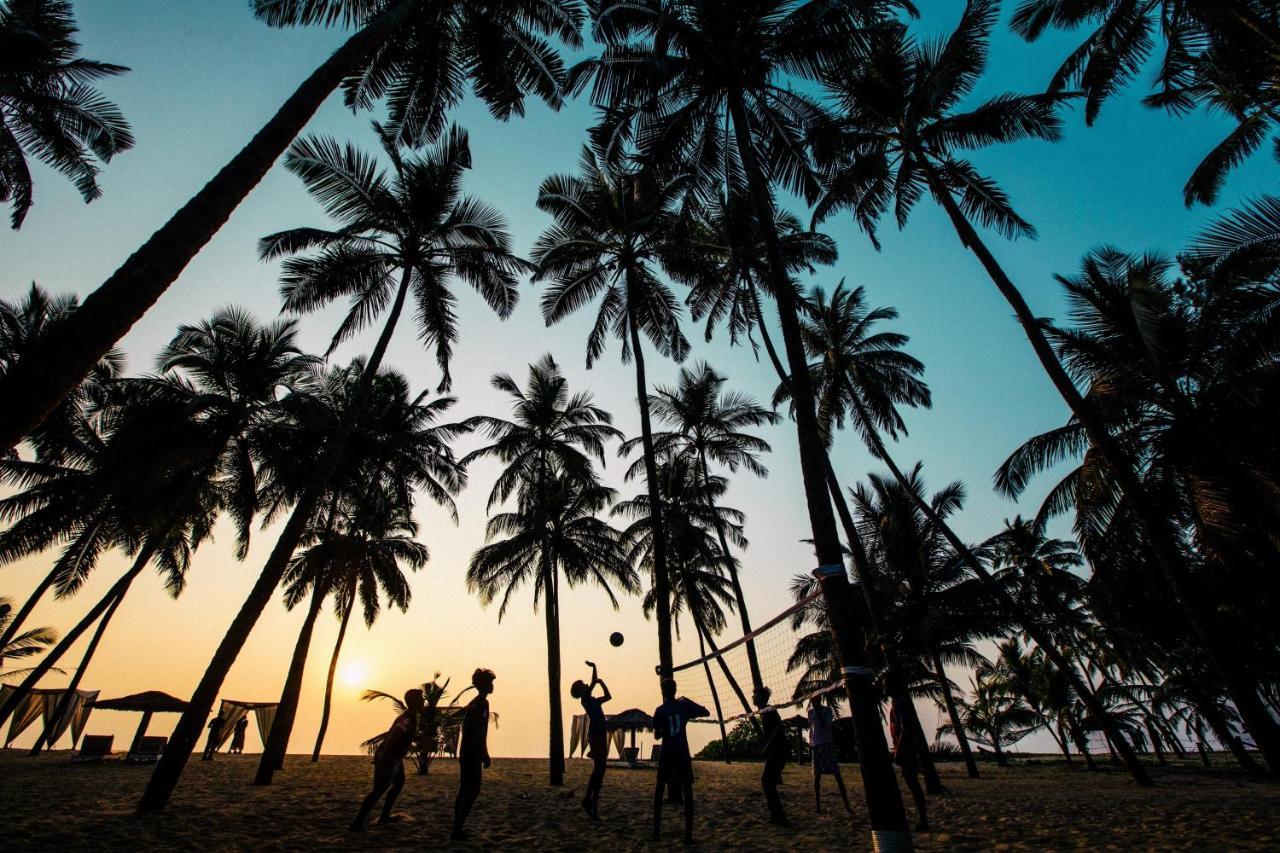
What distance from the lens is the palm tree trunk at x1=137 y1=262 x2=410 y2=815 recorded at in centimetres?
880

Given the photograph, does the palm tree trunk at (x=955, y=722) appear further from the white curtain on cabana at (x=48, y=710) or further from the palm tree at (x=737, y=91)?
the white curtain on cabana at (x=48, y=710)

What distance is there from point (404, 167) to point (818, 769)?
15.9 metres

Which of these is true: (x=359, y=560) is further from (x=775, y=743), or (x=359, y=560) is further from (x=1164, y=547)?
(x=1164, y=547)

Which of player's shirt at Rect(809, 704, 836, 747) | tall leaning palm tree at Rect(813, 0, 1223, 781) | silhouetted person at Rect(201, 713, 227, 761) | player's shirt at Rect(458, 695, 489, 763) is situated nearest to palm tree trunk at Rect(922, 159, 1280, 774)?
tall leaning palm tree at Rect(813, 0, 1223, 781)

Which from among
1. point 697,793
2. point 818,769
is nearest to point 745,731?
point 697,793

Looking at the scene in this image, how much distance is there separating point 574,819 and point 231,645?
6.46m

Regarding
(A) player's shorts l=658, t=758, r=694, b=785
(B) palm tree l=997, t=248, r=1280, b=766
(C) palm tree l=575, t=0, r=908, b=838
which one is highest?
(C) palm tree l=575, t=0, r=908, b=838

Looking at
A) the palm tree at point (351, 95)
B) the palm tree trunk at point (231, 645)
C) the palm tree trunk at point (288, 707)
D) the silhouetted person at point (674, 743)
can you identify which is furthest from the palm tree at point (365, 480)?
the silhouetted person at point (674, 743)

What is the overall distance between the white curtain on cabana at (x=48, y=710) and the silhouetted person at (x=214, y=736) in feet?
16.0

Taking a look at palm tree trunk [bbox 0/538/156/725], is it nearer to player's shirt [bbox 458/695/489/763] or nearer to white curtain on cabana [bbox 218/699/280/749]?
white curtain on cabana [bbox 218/699/280/749]

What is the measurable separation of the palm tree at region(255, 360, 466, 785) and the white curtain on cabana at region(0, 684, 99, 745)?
10774 mm

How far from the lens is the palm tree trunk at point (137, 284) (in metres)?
4.03

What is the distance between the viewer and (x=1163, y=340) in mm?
13086

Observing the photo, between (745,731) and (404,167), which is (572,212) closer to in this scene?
(404,167)
